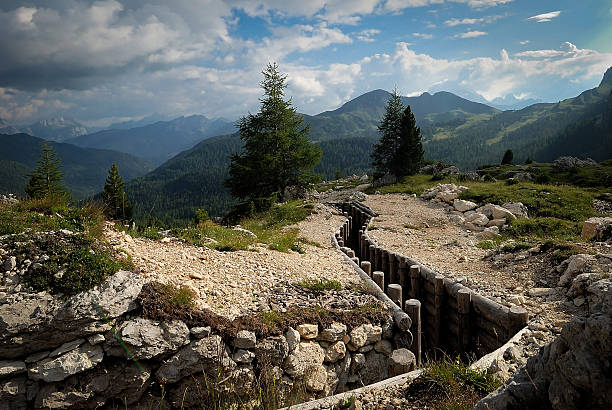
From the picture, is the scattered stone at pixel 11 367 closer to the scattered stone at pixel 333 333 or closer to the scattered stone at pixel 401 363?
the scattered stone at pixel 333 333

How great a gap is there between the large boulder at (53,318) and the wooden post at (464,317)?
736 centimetres

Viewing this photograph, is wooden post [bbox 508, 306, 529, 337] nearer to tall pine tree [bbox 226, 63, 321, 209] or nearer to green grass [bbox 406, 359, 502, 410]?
green grass [bbox 406, 359, 502, 410]

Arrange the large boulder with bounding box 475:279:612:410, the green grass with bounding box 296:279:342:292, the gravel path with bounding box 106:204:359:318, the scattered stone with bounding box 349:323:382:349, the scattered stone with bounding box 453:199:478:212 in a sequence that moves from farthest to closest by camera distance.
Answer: the scattered stone with bounding box 453:199:478:212 → the green grass with bounding box 296:279:342:292 → the gravel path with bounding box 106:204:359:318 → the scattered stone with bounding box 349:323:382:349 → the large boulder with bounding box 475:279:612:410

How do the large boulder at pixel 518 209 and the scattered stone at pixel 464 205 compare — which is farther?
the scattered stone at pixel 464 205

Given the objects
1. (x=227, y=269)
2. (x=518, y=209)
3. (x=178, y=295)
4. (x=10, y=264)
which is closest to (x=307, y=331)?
(x=178, y=295)

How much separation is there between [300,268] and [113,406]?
584 cm

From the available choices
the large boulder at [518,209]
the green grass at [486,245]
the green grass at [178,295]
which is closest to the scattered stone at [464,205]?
the large boulder at [518,209]

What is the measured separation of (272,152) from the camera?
99.8ft

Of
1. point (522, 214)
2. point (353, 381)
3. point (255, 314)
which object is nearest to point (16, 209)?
point (255, 314)

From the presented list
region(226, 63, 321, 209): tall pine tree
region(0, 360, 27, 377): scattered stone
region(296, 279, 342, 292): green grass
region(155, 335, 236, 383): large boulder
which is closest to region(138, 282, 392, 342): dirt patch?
region(155, 335, 236, 383): large boulder

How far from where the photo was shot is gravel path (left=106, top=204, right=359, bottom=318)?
7215 millimetres

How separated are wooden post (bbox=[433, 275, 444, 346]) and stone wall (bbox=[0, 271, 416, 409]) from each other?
3.24 metres

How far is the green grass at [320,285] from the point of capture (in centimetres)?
843

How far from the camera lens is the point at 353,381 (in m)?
6.81
